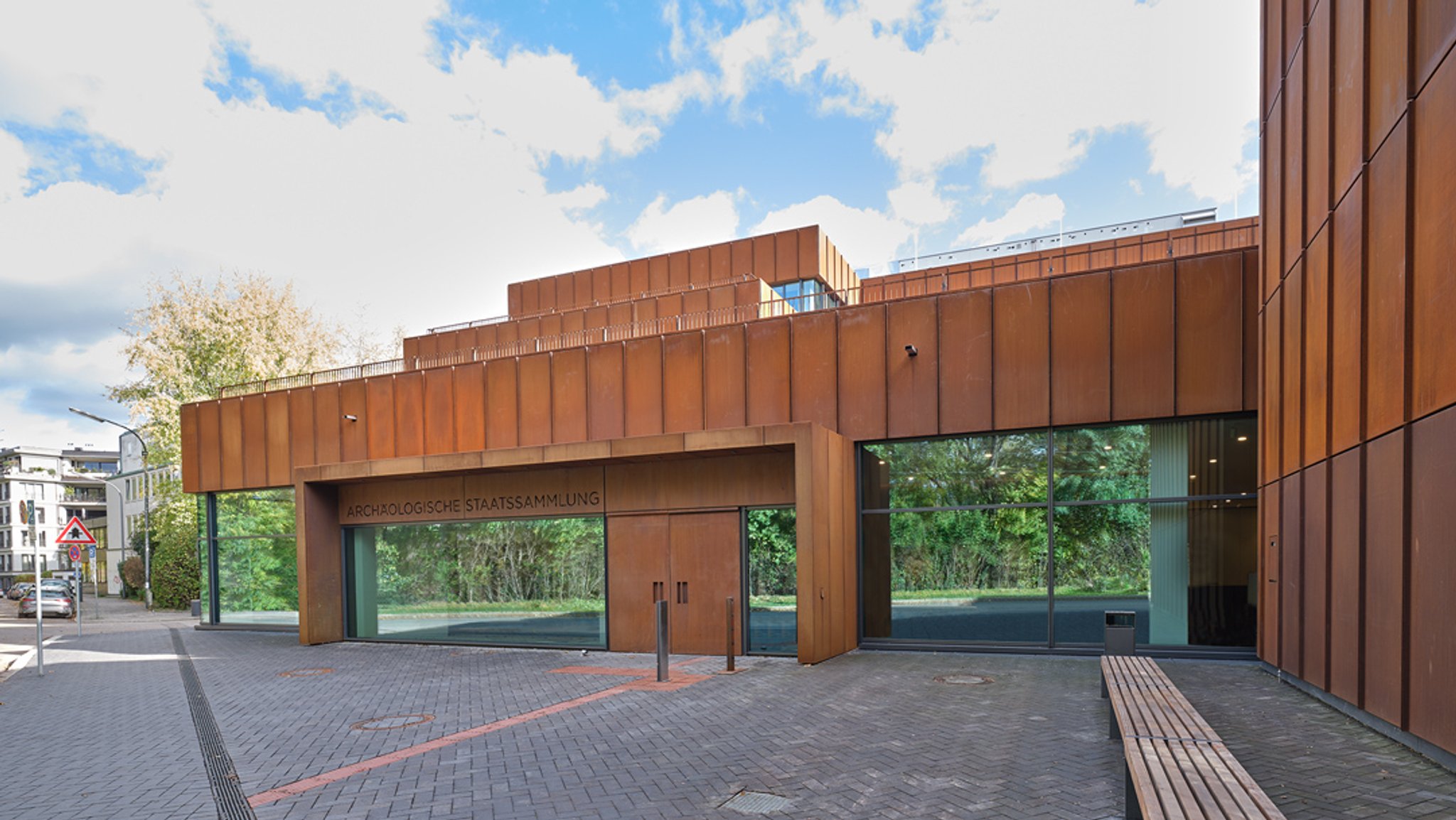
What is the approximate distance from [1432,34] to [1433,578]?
4.32 m

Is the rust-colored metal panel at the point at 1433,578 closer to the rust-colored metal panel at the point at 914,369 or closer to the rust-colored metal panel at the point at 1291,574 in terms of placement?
the rust-colored metal panel at the point at 1291,574

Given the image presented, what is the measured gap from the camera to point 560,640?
1589cm

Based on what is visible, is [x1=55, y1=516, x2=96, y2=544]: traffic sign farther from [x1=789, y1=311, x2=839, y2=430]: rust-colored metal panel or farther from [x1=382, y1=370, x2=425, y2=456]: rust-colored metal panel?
[x1=789, y1=311, x2=839, y2=430]: rust-colored metal panel

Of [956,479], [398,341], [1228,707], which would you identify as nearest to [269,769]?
[1228,707]

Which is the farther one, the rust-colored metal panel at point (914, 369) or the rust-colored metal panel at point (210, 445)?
the rust-colored metal panel at point (210, 445)

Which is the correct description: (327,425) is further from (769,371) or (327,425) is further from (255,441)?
(769,371)

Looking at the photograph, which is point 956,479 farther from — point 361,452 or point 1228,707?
point 361,452

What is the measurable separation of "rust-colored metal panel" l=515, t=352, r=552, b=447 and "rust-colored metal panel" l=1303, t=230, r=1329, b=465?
43.6 feet

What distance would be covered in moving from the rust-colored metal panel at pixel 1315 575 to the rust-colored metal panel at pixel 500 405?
46.5 feet

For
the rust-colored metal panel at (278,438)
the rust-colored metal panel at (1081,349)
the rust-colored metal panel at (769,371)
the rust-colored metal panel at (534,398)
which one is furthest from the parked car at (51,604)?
the rust-colored metal panel at (1081,349)

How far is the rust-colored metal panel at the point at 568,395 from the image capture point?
1703 cm

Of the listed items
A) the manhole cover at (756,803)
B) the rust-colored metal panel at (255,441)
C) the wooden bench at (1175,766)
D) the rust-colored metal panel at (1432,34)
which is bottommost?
the manhole cover at (756,803)

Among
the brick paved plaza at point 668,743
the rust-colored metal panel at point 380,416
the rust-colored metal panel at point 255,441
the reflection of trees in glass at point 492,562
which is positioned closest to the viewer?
the brick paved plaza at point 668,743

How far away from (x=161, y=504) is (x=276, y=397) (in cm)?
2437
